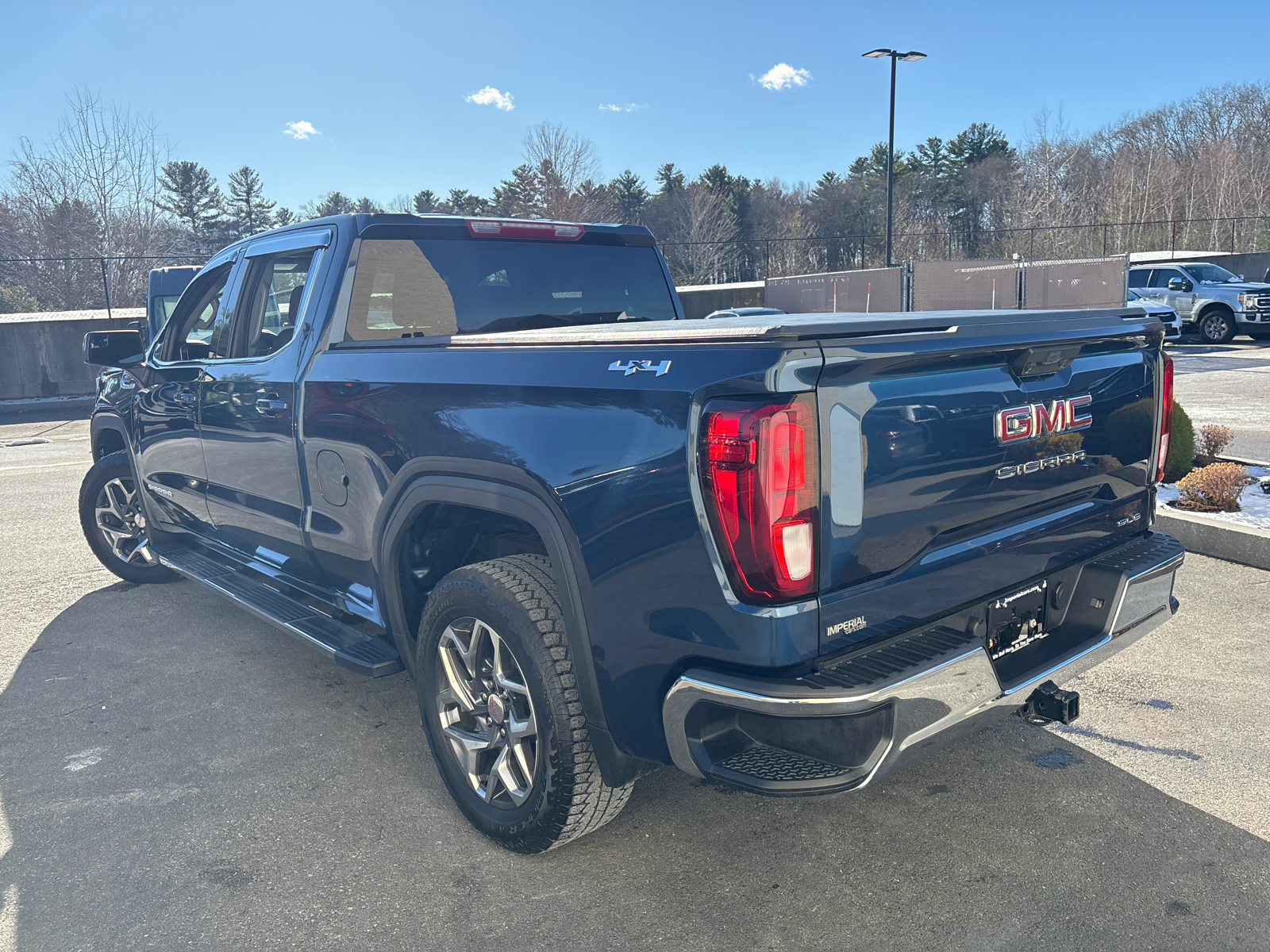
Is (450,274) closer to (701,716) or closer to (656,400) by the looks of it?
(656,400)

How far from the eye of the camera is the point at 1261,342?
21.2 meters

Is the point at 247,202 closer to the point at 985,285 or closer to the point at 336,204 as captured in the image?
the point at 336,204

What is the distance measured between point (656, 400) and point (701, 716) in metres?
0.76

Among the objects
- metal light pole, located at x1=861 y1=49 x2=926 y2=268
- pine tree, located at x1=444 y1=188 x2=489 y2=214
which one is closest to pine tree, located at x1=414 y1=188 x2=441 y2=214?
pine tree, located at x1=444 y1=188 x2=489 y2=214

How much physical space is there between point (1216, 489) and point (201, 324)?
241 inches

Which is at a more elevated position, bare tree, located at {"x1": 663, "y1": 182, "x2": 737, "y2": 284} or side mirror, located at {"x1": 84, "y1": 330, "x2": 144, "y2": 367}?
bare tree, located at {"x1": 663, "y1": 182, "x2": 737, "y2": 284}

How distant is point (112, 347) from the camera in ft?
16.5

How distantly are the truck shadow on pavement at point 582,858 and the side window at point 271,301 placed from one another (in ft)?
5.37

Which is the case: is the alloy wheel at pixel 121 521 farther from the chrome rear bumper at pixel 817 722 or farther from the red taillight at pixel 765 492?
the red taillight at pixel 765 492

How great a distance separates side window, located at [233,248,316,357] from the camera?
393 cm

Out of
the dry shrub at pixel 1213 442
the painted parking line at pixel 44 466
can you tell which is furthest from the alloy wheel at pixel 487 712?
the painted parking line at pixel 44 466

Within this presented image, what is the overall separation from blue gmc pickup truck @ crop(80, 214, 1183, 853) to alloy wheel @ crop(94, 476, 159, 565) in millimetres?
2404

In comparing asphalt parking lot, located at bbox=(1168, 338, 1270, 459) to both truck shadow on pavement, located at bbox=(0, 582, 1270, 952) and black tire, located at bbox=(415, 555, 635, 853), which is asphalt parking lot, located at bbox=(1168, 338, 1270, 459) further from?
black tire, located at bbox=(415, 555, 635, 853)

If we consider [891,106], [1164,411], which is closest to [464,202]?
[891,106]
